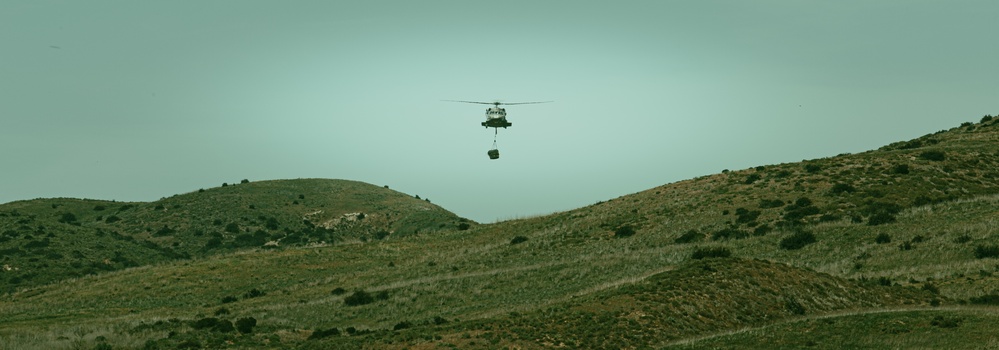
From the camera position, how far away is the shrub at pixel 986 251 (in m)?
49.8

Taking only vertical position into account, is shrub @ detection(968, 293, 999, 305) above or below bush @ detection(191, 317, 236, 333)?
below

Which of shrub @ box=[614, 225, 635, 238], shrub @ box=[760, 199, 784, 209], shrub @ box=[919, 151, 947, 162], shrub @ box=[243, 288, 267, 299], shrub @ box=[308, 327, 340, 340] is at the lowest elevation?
shrub @ box=[308, 327, 340, 340]

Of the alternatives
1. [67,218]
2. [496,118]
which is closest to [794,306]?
[496,118]

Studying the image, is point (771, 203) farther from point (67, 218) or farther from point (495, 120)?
point (67, 218)

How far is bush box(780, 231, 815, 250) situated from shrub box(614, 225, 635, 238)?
53.5 feet

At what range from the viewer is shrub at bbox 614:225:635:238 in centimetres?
7700

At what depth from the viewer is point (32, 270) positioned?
94.2m

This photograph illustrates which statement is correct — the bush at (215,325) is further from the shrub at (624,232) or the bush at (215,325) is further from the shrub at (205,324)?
the shrub at (624,232)

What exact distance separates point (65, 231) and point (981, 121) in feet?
345

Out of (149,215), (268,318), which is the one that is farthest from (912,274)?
(149,215)

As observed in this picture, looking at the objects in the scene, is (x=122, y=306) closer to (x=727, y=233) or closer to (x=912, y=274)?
(x=727, y=233)

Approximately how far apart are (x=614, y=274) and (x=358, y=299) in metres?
16.4

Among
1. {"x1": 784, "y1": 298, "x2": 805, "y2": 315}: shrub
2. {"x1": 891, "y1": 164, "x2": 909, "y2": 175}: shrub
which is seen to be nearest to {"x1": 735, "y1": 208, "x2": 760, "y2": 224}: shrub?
{"x1": 891, "y1": 164, "x2": 909, "y2": 175}: shrub

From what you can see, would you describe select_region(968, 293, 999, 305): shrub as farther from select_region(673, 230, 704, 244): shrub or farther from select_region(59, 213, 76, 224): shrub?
select_region(59, 213, 76, 224): shrub
